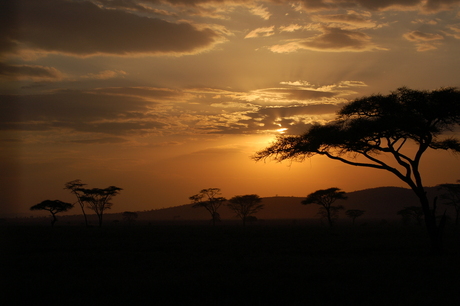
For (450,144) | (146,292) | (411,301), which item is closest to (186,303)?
(146,292)

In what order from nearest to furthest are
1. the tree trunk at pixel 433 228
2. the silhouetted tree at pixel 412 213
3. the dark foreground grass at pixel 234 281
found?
the dark foreground grass at pixel 234 281, the tree trunk at pixel 433 228, the silhouetted tree at pixel 412 213

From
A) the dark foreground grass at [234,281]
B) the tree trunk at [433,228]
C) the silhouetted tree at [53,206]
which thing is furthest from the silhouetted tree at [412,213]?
the silhouetted tree at [53,206]

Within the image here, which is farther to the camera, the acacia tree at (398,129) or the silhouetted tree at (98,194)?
the silhouetted tree at (98,194)

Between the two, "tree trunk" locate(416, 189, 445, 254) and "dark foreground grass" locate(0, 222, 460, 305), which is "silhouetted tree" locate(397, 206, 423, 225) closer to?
"tree trunk" locate(416, 189, 445, 254)

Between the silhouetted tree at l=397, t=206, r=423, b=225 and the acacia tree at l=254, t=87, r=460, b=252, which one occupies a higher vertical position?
the acacia tree at l=254, t=87, r=460, b=252

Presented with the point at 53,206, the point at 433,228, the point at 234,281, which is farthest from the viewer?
the point at 53,206

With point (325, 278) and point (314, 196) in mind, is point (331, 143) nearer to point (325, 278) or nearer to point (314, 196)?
point (325, 278)

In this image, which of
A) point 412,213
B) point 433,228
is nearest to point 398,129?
point 433,228

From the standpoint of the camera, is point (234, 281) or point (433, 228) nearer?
point (234, 281)

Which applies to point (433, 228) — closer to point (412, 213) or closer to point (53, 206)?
point (412, 213)

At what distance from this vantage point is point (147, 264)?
15.2 meters

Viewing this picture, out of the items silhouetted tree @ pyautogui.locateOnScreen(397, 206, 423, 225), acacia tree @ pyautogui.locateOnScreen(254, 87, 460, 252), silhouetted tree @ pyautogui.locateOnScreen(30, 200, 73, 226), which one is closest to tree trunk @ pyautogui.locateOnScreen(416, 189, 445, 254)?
acacia tree @ pyautogui.locateOnScreen(254, 87, 460, 252)

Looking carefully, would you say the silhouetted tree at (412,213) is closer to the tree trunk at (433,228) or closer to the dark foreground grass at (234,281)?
the tree trunk at (433,228)

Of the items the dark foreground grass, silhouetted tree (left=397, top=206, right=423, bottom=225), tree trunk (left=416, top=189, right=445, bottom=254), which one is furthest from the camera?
silhouetted tree (left=397, top=206, right=423, bottom=225)
